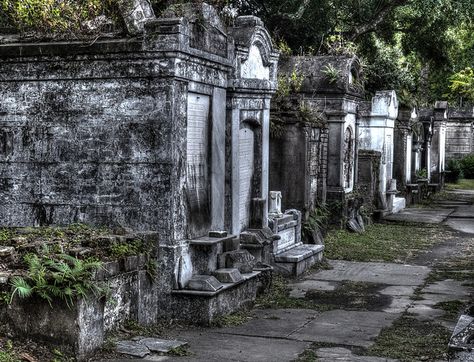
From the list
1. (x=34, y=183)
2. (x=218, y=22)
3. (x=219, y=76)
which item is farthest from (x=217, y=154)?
(x=34, y=183)

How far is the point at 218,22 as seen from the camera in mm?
8914

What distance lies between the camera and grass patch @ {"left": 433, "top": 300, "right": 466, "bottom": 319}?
29.1 ft

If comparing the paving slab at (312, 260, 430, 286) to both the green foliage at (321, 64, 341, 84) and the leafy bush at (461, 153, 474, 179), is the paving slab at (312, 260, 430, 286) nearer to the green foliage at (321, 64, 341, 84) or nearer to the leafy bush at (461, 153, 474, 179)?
the green foliage at (321, 64, 341, 84)

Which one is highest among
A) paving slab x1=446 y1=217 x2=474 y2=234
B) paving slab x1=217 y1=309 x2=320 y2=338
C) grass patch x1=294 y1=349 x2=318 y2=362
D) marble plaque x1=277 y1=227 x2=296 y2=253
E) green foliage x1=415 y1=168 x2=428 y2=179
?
green foliage x1=415 y1=168 x2=428 y2=179

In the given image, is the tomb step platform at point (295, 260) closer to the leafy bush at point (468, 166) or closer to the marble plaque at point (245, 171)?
the marble plaque at point (245, 171)

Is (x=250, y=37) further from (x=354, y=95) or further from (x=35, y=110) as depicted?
(x=354, y=95)

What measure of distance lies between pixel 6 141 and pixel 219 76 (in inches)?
97.8

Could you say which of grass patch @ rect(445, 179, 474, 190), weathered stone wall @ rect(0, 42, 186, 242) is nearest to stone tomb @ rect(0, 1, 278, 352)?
weathered stone wall @ rect(0, 42, 186, 242)

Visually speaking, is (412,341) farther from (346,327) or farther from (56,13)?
(56,13)

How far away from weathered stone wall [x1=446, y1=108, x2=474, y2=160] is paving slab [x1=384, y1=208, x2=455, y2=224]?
13.5 m

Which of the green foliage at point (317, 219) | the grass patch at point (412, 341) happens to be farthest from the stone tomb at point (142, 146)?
the green foliage at point (317, 219)

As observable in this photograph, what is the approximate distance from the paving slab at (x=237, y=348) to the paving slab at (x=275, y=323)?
22 cm

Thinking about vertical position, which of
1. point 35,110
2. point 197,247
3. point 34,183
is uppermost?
point 35,110

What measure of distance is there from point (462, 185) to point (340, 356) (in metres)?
25.1
